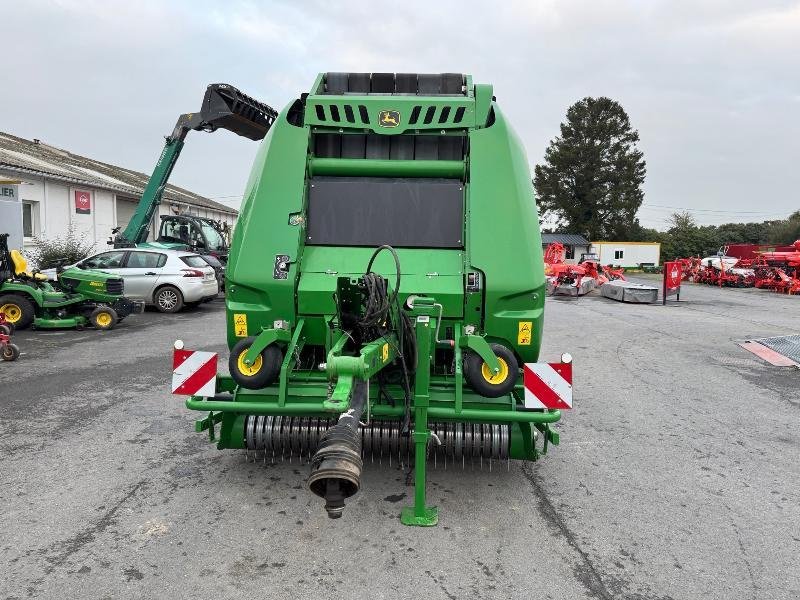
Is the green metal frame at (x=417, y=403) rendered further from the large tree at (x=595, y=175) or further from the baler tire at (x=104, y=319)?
the large tree at (x=595, y=175)

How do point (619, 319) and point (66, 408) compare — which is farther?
point (619, 319)

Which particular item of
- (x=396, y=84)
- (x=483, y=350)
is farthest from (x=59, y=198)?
(x=483, y=350)

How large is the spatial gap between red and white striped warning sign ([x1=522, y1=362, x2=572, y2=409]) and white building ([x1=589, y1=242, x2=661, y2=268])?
5265 centimetres

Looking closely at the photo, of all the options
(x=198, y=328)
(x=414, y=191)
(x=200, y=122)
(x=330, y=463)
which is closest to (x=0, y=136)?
(x=200, y=122)

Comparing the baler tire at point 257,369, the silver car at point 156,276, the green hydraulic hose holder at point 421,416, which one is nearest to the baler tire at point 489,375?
the green hydraulic hose holder at point 421,416

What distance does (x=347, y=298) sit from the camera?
12.0 feet

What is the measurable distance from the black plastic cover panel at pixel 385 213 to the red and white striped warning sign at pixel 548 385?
1276mm

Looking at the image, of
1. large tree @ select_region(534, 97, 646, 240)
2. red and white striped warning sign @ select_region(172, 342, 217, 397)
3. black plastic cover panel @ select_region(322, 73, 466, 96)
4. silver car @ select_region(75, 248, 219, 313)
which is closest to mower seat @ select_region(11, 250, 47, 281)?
silver car @ select_region(75, 248, 219, 313)

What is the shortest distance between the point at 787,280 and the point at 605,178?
1358 inches

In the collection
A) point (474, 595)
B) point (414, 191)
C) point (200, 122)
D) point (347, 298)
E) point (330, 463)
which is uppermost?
point (200, 122)

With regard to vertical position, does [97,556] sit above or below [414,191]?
below

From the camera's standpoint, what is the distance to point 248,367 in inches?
161

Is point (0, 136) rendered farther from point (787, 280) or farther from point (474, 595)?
point (787, 280)

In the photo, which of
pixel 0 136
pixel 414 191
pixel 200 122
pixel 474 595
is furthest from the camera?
pixel 0 136
